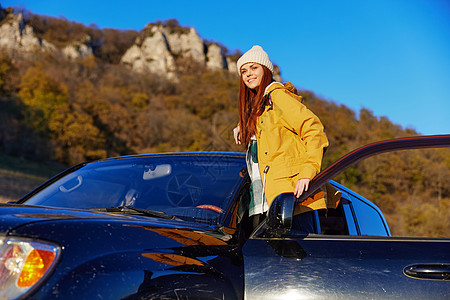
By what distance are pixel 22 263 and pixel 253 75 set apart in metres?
1.93

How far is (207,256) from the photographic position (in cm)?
184

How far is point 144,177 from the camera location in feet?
9.38

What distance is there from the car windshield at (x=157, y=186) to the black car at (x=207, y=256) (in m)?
0.02

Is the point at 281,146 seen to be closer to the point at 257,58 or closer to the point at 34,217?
the point at 257,58

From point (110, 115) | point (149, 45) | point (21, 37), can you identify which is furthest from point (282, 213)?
point (149, 45)

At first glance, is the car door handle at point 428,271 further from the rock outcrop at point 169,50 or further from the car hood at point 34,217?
the rock outcrop at point 169,50

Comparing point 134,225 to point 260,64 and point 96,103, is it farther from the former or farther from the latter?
point 96,103

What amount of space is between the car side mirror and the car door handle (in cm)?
48

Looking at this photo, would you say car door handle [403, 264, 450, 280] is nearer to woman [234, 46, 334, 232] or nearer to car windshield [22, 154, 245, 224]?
woman [234, 46, 334, 232]

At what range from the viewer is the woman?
2328 mm

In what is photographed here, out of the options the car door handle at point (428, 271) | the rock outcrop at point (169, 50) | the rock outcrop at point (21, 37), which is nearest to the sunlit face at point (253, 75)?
the car door handle at point (428, 271)

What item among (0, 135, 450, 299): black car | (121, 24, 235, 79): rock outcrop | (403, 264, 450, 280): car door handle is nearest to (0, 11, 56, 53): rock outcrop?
(121, 24, 235, 79): rock outcrop

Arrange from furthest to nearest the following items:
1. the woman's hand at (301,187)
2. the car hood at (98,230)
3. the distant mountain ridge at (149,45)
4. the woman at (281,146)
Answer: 1. the distant mountain ridge at (149,45)
2. the woman at (281,146)
3. the woman's hand at (301,187)
4. the car hood at (98,230)

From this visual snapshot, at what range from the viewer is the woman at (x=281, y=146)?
2328 millimetres
